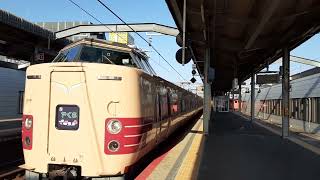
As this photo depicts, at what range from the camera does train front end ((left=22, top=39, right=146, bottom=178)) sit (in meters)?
8.27

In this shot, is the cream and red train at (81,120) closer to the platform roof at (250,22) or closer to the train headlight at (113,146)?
the train headlight at (113,146)

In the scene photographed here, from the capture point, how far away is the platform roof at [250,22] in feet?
49.7

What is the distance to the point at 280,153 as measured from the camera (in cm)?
1488

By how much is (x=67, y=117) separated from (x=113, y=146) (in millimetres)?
904

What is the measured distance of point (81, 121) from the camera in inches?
328

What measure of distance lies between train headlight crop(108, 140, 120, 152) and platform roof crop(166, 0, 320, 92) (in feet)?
21.0

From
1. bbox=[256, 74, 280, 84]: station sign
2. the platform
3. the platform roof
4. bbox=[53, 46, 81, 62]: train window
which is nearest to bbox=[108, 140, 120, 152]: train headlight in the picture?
the platform

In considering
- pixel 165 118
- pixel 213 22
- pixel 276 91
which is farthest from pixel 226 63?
pixel 165 118

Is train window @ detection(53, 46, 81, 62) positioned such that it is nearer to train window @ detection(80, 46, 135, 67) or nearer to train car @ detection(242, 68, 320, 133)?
train window @ detection(80, 46, 135, 67)

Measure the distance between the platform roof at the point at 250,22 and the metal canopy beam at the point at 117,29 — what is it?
457 cm

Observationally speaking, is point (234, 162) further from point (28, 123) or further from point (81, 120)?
point (28, 123)

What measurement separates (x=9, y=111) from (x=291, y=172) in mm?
24462

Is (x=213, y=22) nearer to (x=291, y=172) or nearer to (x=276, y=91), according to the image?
(x=291, y=172)

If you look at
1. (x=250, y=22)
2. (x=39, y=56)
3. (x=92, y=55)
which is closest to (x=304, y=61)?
(x=39, y=56)
